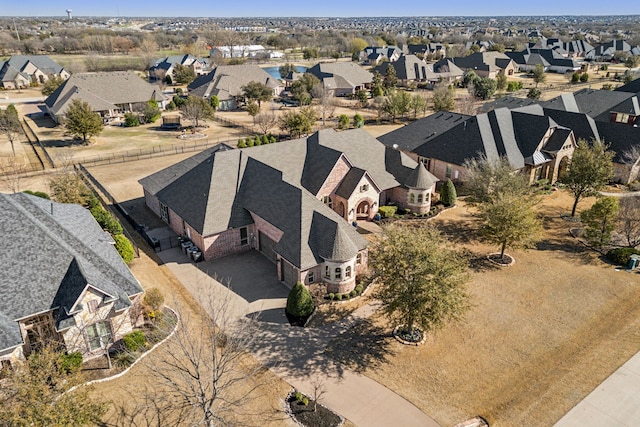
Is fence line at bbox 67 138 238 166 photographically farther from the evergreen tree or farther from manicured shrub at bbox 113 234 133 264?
manicured shrub at bbox 113 234 133 264

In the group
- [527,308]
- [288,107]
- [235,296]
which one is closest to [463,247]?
[527,308]

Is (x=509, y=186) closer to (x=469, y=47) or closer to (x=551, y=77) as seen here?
(x=551, y=77)

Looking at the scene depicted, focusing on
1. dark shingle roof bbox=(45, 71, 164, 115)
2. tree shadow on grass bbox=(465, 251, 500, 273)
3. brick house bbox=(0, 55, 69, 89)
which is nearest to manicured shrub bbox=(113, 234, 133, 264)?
tree shadow on grass bbox=(465, 251, 500, 273)

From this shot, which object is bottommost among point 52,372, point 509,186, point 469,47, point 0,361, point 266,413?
point 266,413

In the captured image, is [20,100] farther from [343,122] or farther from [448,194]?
[448,194]

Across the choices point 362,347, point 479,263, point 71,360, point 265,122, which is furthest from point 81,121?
point 479,263

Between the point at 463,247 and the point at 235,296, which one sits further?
the point at 463,247

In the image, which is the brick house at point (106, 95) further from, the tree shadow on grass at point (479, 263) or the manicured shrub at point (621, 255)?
the manicured shrub at point (621, 255)
